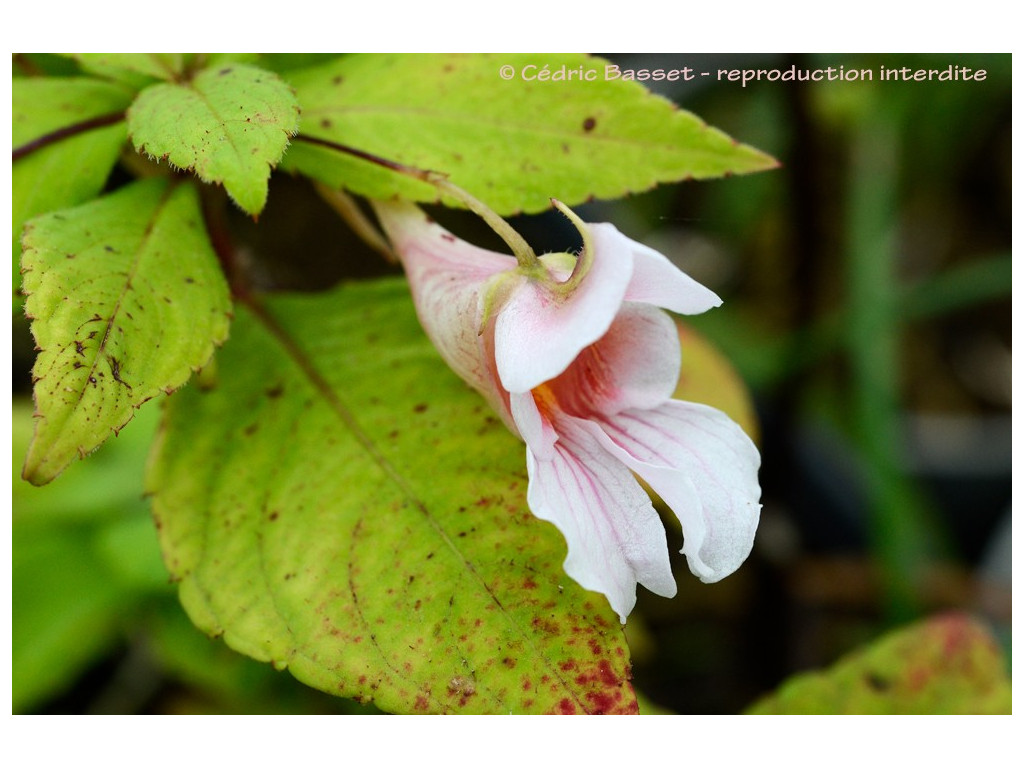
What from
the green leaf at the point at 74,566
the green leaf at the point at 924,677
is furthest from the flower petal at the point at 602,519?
the green leaf at the point at 74,566

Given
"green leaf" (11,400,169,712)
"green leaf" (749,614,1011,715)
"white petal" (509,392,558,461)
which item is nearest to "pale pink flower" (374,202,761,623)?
"white petal" (509,392,558,461)

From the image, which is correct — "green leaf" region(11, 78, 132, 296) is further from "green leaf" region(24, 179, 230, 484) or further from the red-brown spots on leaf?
the red-brown spots on leaf

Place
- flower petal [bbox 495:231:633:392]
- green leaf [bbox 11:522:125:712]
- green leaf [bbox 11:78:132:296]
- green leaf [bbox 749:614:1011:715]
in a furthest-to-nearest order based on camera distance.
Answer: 1. green leaf [bbox 11:522:125:712]
2. green leaf [bbox 749:614:1011:715]
3. green leaf [bbox 11:78:132:296]
4. flower petal [bbox 495:231:633:392]

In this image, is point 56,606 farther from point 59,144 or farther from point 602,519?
point 602,519

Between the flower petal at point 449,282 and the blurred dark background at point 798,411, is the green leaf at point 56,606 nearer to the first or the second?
the blurred dark background at point 798,411

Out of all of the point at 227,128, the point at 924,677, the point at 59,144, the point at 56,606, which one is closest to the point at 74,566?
the point at 56,606
